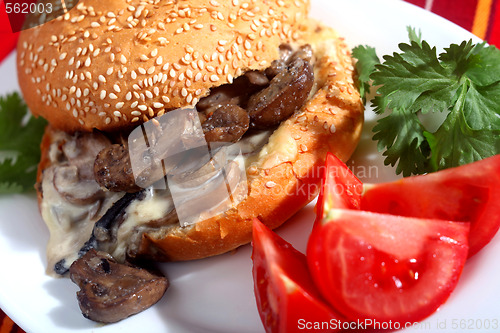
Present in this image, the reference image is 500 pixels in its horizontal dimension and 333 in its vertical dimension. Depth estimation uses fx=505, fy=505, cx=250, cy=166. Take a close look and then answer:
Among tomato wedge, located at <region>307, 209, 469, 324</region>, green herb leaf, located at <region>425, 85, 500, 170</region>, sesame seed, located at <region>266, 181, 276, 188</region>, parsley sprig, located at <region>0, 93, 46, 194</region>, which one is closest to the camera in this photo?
tomato wedge, located at <region>307, 209, 469, 324</region>

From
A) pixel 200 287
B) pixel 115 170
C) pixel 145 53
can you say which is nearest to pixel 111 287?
pixel 200 287

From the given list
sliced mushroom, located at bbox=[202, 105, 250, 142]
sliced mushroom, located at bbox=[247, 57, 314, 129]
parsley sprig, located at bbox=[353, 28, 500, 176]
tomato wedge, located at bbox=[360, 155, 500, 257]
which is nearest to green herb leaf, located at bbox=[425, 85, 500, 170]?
parsley sprig, located at bbox=[353, 28, 500, 176]

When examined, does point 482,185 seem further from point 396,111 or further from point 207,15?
point 207,15

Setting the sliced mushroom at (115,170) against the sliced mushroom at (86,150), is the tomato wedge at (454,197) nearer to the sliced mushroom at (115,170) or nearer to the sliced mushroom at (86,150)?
the sliced mushroom at (115,170)

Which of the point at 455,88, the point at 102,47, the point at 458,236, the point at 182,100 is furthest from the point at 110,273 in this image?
the point at 455,88

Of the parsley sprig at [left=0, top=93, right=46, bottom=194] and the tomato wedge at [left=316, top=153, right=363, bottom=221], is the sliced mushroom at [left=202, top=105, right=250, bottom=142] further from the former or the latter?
the parsley sprig at [left=0, top=93, right=46, bottom=194]

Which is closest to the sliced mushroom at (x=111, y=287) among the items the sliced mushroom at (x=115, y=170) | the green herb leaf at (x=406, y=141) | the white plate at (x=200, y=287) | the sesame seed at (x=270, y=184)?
the white plate at (x=200, y=287)

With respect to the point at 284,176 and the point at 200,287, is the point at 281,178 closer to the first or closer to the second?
the point at 284,176
